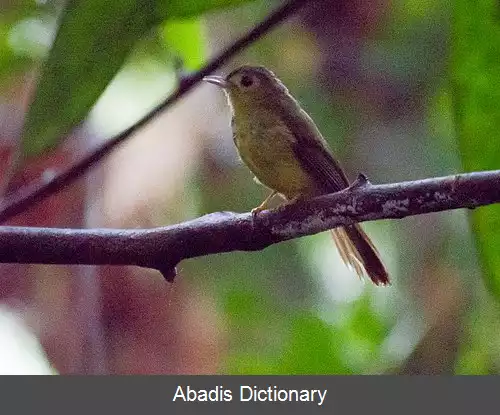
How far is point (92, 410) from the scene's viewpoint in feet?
3.09

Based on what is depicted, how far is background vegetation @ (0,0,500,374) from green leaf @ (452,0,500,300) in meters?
0.31

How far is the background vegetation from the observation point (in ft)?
3.65

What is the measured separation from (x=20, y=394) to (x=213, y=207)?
1.88 ft

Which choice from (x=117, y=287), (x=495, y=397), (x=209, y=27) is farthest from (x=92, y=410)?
(x=209, y=27)

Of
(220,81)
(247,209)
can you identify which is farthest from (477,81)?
(247,209)

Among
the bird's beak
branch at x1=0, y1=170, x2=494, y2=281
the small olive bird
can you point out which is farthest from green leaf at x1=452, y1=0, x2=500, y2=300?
the bird's beak

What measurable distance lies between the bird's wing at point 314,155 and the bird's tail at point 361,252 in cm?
6

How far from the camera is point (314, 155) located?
1.00m

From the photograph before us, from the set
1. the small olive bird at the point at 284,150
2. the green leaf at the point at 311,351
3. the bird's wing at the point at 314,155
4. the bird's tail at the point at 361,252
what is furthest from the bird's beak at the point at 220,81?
the green leaf at the point at 311,351

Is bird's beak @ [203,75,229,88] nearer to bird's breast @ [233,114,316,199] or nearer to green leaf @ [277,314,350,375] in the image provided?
bird's breast @ [233,114,316,199]

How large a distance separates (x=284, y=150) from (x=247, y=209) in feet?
1.19

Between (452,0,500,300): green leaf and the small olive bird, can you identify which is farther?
the small olive bird

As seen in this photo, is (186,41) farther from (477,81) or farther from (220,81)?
(477,81)

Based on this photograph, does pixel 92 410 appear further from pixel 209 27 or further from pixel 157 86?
pixel 209 27
